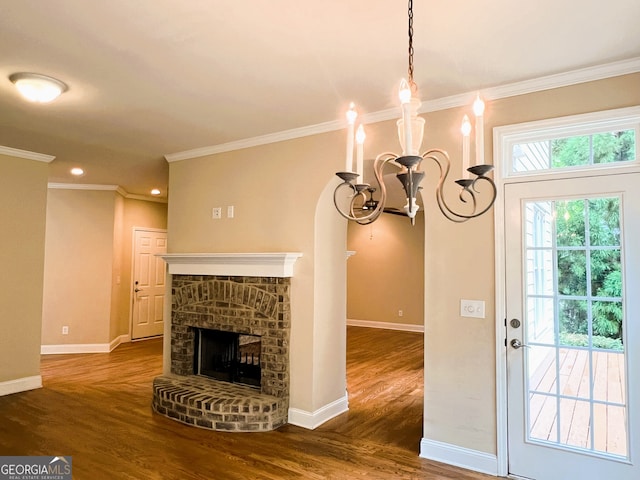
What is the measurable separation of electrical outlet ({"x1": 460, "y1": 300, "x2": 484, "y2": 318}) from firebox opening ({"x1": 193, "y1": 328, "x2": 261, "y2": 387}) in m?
2.22

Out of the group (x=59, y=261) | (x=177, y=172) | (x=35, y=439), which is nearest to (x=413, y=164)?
(x=35, y=439)

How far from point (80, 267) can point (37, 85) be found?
182 inches

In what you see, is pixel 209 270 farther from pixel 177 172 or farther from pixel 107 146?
pixel 107 146

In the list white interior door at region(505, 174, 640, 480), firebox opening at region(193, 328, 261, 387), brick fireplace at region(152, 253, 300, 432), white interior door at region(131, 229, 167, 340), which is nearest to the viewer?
white interior door at region(505, 174, 640, 480)

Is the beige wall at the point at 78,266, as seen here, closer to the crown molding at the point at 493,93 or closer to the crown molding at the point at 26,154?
the crown molding at the point at 26,154

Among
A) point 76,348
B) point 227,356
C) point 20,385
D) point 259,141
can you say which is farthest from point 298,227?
point 76,348

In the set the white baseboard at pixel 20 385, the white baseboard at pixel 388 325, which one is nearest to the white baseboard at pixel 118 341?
the white baseboard at pixel 20 385

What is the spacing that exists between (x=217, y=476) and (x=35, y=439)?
1.66 metres

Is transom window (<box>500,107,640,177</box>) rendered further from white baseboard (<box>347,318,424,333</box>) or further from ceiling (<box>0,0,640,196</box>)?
white baseboard (<box>347,318,424,333</box>)

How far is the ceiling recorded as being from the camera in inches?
84.9

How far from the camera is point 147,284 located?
8.05 m

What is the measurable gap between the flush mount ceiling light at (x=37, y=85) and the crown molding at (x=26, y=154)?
2.10 meters

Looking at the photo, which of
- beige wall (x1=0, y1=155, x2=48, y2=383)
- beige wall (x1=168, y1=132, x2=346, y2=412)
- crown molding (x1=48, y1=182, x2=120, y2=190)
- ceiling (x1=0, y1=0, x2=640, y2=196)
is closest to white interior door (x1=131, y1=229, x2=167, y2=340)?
crown molding (x1=48, y1=182, x2=120, y2=190)

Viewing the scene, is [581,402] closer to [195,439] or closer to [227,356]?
[195,439]
